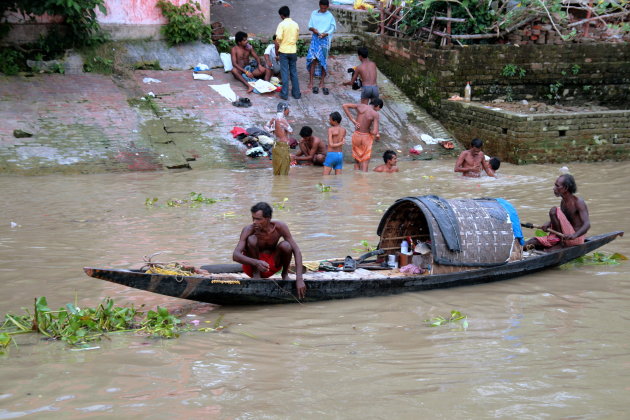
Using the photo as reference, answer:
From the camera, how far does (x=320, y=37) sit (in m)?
16.4

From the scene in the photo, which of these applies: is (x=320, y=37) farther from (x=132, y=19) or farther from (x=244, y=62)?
(x=132, y=19)

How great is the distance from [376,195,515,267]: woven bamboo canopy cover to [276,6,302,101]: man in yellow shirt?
28.5 feet

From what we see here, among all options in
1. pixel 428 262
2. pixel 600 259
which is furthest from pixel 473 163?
pixel 428 262

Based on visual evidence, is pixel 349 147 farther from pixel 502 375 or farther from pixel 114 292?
pixel 502 375

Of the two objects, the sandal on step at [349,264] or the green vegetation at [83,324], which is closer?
the green vegetation at [83,324]

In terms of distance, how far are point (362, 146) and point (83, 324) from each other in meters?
8.51

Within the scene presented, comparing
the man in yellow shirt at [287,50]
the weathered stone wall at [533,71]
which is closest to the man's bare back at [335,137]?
the man in yellow shirt at [287,50]

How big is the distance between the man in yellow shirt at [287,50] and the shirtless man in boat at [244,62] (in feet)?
1.75

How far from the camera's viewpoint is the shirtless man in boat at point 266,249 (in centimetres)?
664

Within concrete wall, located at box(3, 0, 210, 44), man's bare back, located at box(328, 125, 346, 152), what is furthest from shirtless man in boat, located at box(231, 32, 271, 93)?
man's bare back, located at box(328, 125, 346, 152)

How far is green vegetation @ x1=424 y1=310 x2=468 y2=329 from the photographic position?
6.50 meters

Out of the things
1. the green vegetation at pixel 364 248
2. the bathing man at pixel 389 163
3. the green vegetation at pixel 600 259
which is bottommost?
the green vegetation at pixel 600 259

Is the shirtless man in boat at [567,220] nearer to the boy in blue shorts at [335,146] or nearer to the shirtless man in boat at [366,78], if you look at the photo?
the boy in blue shorts at [335,146]

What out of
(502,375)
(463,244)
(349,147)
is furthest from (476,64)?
(502,375)
